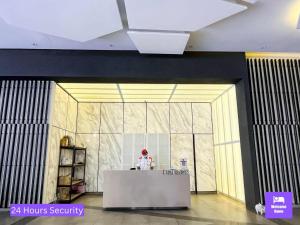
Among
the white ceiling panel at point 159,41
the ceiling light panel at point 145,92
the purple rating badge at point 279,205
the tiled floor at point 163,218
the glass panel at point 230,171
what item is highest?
the white ceiling panel at point 159,41

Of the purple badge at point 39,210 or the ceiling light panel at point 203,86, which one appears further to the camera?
the ceiling light panel at point 203,86

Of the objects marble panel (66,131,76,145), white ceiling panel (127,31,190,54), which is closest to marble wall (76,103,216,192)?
marble panel (66,131,76,145)

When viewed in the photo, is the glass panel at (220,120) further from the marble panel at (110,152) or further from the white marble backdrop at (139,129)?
the marble panel at (110,152)

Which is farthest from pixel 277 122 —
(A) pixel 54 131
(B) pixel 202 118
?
(A) pixel 54 131

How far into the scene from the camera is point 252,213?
4.80 metres

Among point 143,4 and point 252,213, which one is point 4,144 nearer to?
point 143,4

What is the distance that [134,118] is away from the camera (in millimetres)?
8320

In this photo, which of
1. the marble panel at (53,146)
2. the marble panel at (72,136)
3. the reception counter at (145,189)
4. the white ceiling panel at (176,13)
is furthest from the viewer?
the marble panel at (72,136)

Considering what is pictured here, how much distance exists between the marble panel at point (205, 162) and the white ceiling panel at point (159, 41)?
4086mm

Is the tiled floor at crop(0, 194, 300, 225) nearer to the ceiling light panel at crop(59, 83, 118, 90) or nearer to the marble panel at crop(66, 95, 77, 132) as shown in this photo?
the marble panel at crop(66, 95, 77, 132)

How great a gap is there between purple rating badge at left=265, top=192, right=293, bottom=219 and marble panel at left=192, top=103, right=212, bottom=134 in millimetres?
3528

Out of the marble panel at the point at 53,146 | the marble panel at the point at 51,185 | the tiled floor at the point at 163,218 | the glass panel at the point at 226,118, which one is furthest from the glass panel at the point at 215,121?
the marble panel at the point at 51,185

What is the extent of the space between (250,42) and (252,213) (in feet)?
13.0

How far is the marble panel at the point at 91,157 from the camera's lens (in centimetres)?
775
